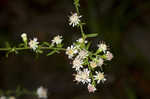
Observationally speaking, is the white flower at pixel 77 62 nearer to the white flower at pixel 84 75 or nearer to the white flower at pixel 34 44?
the white flower at pixel 84 75

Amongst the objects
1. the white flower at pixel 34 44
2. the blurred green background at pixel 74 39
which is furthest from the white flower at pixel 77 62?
the blurred green background at pixel 74 39

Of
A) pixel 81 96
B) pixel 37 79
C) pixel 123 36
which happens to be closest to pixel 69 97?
pixel 81 96

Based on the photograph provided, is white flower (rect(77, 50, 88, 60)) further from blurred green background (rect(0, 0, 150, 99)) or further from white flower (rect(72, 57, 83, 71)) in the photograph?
blurred green background (rect(0, 0, 150, 99))

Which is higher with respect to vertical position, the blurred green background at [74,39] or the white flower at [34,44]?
the blurred green background at [74,39]

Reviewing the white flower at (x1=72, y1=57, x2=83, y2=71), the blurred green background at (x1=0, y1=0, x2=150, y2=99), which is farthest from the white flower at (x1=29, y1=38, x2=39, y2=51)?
A: the blurred green background at (x1=0, y1=0, x2=150, y2=99)

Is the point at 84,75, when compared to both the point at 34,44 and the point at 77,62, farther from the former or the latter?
the point at 34,44

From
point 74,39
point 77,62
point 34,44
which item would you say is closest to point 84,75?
point 77,62

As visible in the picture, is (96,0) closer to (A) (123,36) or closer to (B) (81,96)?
(A) (123,36)

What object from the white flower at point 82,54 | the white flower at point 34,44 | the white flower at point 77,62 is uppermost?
the white flower at point 34,44

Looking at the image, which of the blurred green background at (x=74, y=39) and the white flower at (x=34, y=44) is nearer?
the white flower at (x=34, y=44)
